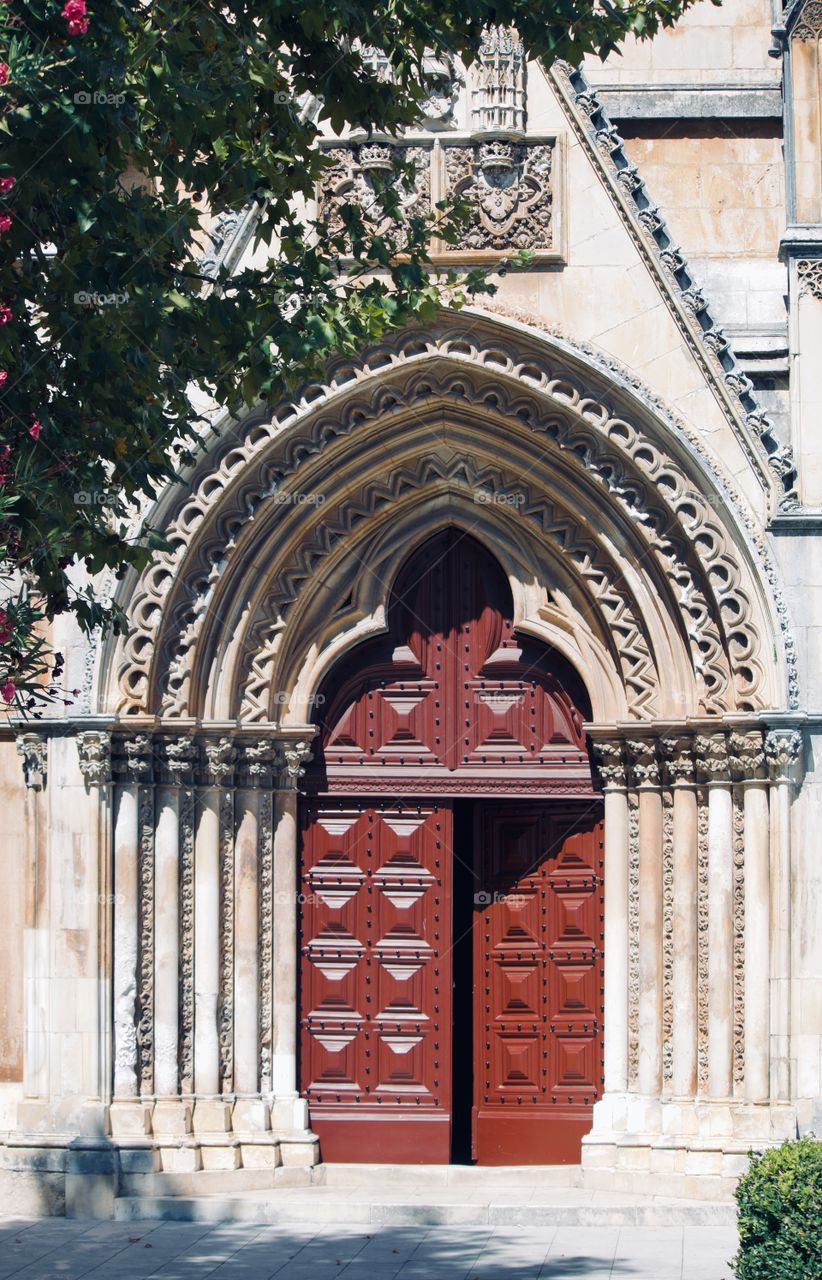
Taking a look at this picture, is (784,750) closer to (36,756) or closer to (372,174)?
(372,174)

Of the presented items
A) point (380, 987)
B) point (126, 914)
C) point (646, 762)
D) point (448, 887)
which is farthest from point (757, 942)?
point (126, 914)

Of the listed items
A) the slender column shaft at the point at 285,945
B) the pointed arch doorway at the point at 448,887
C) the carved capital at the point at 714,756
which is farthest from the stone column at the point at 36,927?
the carved capital at the point at 714,756

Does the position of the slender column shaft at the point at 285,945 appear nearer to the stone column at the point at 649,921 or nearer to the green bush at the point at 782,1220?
the stone column at the point at 649,921

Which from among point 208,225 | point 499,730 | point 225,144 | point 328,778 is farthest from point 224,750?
point 225,144

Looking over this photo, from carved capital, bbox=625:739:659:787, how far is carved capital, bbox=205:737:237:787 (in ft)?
8.80

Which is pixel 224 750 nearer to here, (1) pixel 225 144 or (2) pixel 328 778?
(2) pixel 328 778

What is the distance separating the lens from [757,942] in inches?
584

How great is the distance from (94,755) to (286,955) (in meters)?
2.00

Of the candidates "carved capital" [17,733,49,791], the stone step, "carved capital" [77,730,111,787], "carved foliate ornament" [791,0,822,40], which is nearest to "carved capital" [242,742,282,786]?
"carved capital" [77,730,111,787]

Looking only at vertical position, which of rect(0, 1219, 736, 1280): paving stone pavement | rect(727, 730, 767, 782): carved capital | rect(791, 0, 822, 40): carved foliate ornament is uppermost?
rect(791, 0, 822, 40): carved foliate ornament

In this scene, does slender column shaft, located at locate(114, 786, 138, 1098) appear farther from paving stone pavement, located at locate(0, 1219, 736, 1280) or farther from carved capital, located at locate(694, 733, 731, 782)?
carved capital, located at locate(694, 733, 731, 782)

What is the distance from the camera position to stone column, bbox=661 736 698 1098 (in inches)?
599

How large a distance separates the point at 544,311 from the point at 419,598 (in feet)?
7.52

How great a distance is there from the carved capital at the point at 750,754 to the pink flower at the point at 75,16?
6.85 m
